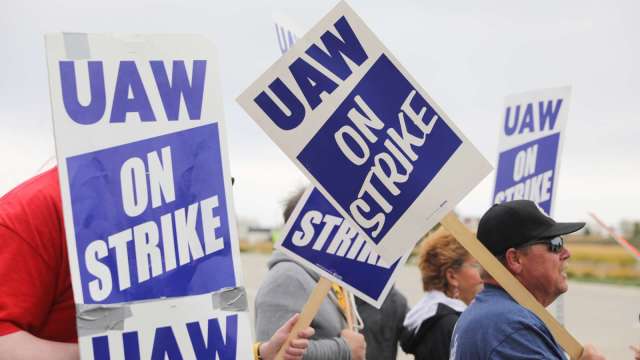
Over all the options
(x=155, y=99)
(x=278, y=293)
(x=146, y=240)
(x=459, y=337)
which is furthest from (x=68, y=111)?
(x=278, y=293)

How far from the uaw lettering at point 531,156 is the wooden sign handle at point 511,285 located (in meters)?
2.55

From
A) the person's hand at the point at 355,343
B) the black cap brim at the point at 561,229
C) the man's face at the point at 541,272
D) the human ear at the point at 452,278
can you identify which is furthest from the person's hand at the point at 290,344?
the human ear at the point at 452,278

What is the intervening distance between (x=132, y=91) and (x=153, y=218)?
352mm

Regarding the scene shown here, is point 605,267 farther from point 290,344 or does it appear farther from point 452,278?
point 290,344

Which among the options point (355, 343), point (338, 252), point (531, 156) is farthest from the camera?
point (531, 156)

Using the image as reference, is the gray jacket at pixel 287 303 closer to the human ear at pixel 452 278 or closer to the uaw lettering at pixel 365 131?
the human ear at pixel 452 278

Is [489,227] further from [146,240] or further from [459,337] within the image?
[146,240]

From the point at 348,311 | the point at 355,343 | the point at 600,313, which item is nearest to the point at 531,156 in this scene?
the point at 348,311

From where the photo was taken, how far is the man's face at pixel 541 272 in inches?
114

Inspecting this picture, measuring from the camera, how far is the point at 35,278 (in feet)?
6.73

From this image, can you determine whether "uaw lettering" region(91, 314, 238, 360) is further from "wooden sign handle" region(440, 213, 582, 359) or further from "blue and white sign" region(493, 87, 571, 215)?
"blue and white sign" region(493, 87, 571, 215)

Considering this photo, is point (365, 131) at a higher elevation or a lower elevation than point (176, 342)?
higher

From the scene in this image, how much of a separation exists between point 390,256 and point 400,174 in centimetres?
27

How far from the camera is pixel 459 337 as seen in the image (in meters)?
2.79
